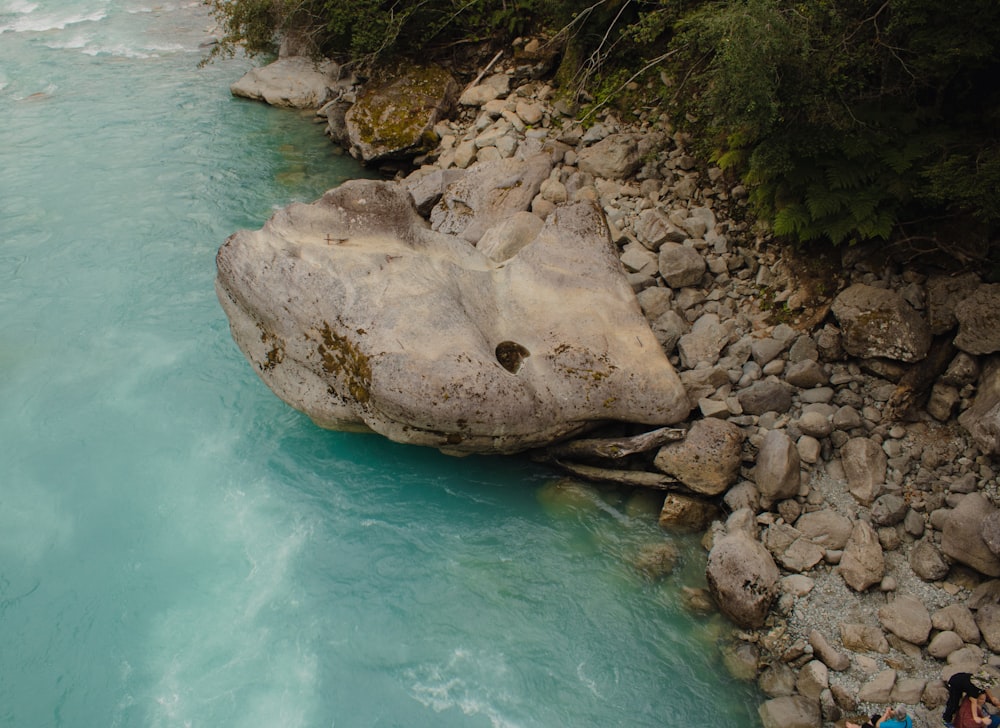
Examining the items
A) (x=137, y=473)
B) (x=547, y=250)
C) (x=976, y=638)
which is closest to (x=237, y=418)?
(x=137, y=473)

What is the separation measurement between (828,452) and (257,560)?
6.83 m

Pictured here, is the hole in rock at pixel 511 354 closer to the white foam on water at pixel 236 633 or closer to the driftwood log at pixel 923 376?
the white foam on water at pixel 236 633

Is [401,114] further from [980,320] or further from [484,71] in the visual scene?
[980,320]

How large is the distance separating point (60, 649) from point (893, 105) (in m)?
11.1

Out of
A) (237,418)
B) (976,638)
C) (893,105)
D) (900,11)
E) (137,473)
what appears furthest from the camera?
(237,418)

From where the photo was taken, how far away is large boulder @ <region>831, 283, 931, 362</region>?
28.1ft

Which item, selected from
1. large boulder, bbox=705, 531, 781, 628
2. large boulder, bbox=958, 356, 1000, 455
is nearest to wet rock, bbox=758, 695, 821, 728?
large boulder, bbox=705, 531, 781, 628

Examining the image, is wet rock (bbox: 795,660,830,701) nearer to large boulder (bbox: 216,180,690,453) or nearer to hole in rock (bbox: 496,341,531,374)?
large boulder (bbox: 216,180,690,453)

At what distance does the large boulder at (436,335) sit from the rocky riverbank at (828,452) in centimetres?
92

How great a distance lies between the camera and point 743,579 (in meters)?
7.83

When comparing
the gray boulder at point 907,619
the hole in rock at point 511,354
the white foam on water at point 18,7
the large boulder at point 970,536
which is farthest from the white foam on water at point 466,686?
the white foam on water at point 18,7

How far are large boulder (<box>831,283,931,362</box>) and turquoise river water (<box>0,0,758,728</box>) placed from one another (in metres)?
3.18

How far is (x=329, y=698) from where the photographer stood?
7535 mm

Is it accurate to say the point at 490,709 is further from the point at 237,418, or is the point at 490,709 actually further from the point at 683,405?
A: the point at 237,418
